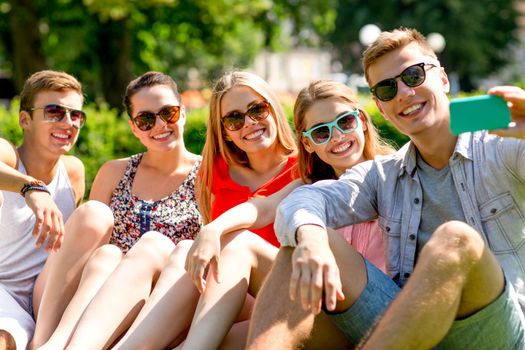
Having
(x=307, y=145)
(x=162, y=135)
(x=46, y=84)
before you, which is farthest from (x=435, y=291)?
(x=46, y=84)

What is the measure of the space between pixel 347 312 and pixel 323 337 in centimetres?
20

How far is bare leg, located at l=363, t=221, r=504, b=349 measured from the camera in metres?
2.56

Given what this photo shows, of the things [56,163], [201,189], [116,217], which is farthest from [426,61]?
[56,163]

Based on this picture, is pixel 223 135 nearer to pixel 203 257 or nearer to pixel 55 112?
pixel 55 112

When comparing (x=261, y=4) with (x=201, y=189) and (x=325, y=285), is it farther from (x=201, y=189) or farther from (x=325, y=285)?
(x=325, y=285)

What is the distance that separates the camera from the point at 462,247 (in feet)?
8.42

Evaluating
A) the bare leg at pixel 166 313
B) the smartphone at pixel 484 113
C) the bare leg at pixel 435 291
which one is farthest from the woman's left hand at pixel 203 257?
the smartphone at pixel 484 113

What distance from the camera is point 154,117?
4.41 m

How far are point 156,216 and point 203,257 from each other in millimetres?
1136

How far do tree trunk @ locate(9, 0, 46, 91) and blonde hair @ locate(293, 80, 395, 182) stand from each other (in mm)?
12676

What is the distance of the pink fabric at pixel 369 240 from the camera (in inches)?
144

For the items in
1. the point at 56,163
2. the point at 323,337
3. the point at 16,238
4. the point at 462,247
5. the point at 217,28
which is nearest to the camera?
the point at 462,247

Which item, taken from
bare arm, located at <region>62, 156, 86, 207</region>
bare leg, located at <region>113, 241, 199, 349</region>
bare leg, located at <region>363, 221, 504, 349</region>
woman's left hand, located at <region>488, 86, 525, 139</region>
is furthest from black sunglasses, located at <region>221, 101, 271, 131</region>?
bare leg, located at <region>363, 221, 504, 349</region>

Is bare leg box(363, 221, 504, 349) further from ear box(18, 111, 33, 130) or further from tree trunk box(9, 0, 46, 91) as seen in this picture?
tree trunk box(9, 0, 46, 91)
